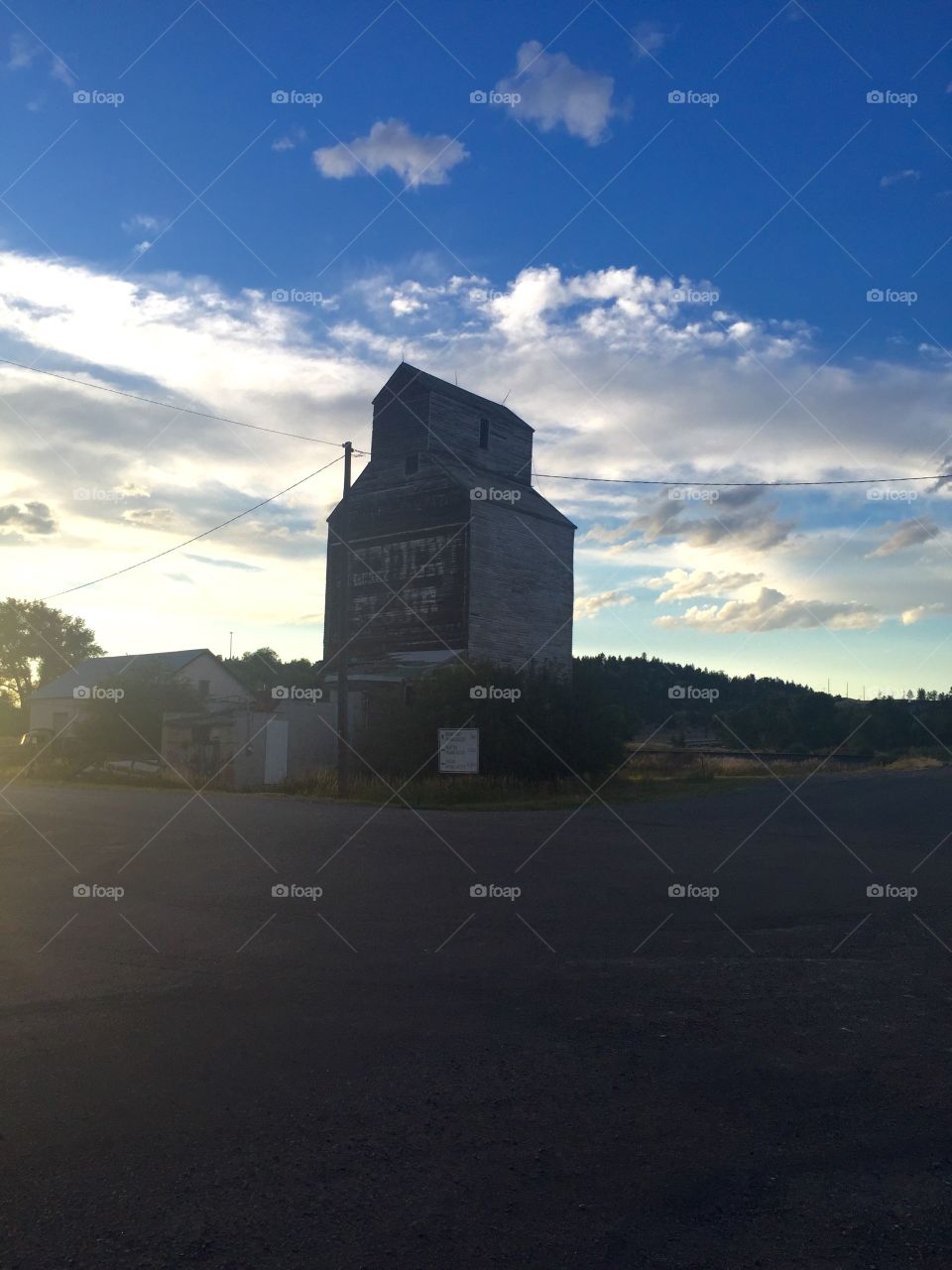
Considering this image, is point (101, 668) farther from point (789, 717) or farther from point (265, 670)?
point (789, 717)

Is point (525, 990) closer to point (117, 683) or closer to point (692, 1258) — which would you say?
point (692, 1258)

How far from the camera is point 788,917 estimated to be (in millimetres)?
10070

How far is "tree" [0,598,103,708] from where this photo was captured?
96.2m

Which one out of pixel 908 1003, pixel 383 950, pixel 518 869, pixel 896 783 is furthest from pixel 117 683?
pixel 908 1003

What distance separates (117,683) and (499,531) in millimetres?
19536
